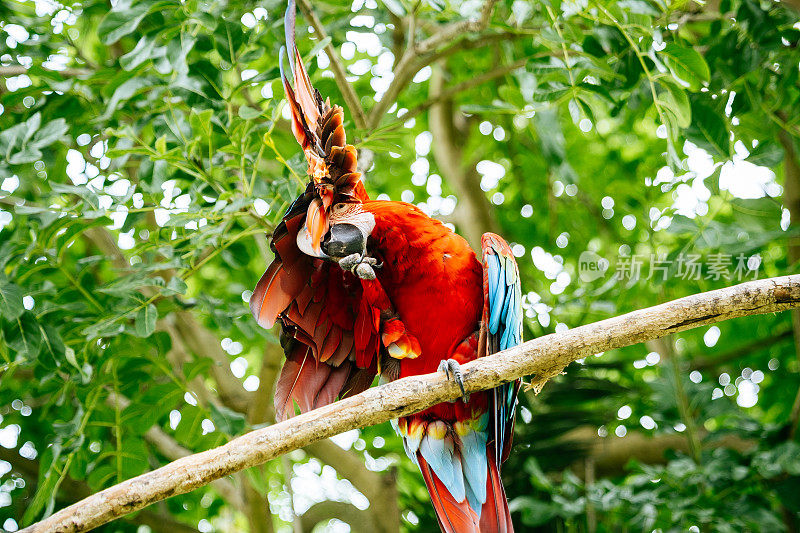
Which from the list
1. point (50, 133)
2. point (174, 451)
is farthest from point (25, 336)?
point (174, 451)

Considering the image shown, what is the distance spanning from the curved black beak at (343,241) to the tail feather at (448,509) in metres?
0.88

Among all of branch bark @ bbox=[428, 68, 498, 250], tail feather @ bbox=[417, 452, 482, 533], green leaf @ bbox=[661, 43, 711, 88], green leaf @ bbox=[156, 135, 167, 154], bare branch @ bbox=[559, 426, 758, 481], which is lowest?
bare branch @ bbox=[559, 426, 758, 481]

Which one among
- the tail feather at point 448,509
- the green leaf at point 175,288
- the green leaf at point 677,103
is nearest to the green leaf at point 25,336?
the green leaf at point 175,288

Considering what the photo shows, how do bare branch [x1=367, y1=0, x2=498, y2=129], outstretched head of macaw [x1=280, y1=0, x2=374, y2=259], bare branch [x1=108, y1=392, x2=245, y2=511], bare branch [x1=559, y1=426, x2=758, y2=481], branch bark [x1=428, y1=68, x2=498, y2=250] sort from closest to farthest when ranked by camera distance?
outstretched head of macaw [x1=280, y1=0, x2=374, y2=259], bare branch [x1=367, y1=0, x2=498, y2=129], bare branch [x1=108, y1=392, x2=245, y2=511], bare branch [x1=559, y1=426, x2=758, y2=481], branch bark [x1=428, y1=68, x2=498, y2=250]

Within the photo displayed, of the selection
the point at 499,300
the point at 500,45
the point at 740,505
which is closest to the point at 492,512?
the point at 499,300

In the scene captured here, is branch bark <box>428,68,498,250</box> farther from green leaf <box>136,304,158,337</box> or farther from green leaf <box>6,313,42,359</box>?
green leaf <box>6,313,42,359</box>

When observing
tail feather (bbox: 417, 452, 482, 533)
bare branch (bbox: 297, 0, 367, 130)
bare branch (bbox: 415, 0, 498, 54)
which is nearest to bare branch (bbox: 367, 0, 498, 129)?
bare branch (bbox: 415, 0, 498, 54)

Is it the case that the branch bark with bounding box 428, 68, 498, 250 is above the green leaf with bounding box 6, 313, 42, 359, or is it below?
below

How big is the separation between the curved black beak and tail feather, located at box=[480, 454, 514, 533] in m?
0.96

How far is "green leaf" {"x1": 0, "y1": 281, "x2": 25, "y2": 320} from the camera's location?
2131 mm

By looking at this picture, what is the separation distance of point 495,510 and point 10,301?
1.65m

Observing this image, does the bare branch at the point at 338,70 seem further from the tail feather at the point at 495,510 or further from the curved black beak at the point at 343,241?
the tail feather at the point at 495,510

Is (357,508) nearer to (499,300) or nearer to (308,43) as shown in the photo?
(499,300)

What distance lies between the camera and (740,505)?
3.01 metres
